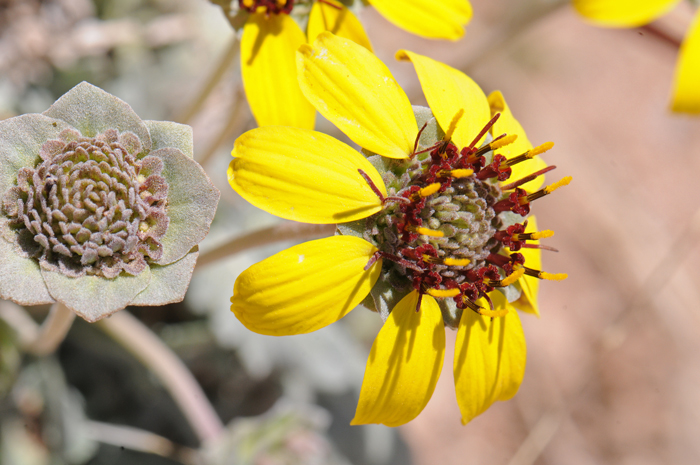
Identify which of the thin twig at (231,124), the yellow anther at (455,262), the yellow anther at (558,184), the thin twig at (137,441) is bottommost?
the thin twig at (137,441)

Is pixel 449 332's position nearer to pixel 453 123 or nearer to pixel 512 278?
pixel 512 278

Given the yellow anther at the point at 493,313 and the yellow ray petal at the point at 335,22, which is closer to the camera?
the yellow anther at the point at 493,313

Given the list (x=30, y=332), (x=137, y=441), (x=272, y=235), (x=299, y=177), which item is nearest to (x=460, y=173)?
(x=299, y=177)

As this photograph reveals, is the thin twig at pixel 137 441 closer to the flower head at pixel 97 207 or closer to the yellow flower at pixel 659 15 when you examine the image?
the flower head at pixel 97 207

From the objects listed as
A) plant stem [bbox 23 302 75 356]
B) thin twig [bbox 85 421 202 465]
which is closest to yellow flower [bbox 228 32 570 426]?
plant stem [bbox 23 302 75 356]

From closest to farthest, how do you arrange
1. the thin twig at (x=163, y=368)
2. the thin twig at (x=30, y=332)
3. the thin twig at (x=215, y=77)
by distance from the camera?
1. the thin twig at (x=215, y=77)
2. the thin twig at (x=30, y=332)
3. the thin twig at (x=163, y=368)

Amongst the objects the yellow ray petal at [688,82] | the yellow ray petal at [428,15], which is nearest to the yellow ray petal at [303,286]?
the yellow ray petal at [428,15]

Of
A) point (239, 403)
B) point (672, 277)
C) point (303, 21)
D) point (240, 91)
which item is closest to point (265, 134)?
point (303, 21)

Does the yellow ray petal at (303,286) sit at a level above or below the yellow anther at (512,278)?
below
